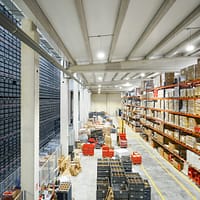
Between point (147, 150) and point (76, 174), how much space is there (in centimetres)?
494

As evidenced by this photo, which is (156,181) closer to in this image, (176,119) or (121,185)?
(121,185)

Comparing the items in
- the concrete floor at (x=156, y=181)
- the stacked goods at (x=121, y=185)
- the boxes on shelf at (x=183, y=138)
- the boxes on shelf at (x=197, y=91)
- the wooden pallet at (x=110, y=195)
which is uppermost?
the boxes on shelf at (x=197, y=91)

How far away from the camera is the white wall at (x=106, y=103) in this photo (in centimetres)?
3146

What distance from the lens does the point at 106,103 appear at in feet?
104

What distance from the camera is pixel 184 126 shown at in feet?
21.4

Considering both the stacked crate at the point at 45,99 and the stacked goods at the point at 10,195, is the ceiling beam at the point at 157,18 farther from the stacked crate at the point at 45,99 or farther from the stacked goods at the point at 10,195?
the stacked goods at the point at 10,195

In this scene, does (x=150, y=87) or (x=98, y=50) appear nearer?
(x=98, y=50)

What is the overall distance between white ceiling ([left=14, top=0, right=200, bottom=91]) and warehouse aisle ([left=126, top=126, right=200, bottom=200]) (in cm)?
391

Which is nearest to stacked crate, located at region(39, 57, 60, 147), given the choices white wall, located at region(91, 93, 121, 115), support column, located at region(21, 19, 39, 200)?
support column, located at region(21, 19, 39, 200)

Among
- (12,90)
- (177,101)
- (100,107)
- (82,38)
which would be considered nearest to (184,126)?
(177,101)

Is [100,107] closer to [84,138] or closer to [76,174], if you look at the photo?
[84,138]

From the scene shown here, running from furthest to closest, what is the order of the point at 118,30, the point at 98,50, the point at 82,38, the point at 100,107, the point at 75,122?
the point at 100,107
the point at 75,122
the point at 98,50
the point at 82,38
the point at 118,30

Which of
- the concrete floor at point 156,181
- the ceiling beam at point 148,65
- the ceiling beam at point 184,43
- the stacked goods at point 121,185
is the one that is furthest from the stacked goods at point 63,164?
the ceiling beam at point 184,43

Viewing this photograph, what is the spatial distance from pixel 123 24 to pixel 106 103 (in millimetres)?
27545
